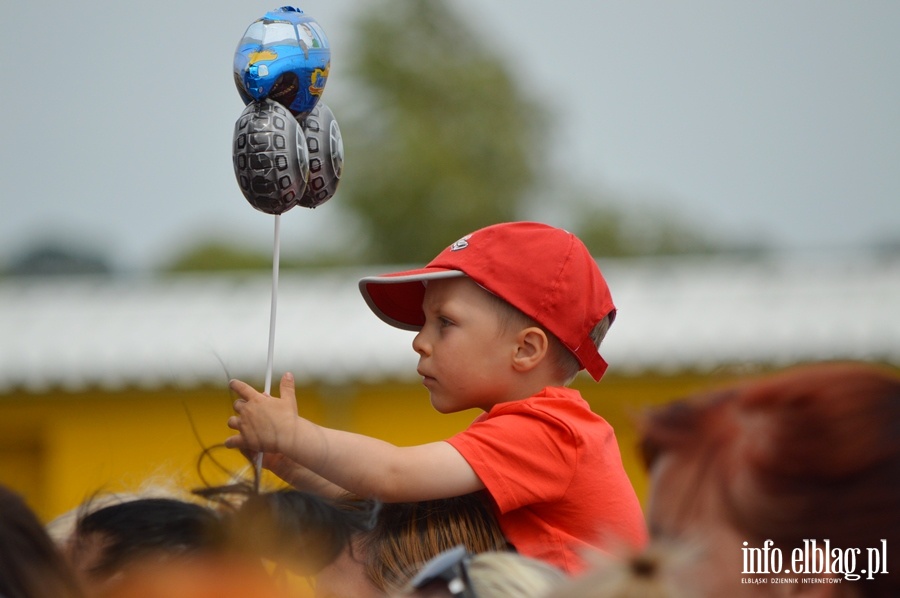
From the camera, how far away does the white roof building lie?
29.4 ft

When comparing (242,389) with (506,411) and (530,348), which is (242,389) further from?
(530,348)

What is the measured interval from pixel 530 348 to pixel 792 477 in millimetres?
1094

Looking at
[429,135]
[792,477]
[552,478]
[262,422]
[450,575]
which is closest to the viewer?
[792,477]

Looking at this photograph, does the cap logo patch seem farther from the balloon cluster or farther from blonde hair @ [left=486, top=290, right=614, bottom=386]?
the balloon cluster

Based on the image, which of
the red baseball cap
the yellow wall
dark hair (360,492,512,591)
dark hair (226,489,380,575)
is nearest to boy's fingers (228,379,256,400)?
dark hair (226,489,380,575)

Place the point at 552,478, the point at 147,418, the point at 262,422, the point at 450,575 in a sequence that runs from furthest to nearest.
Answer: the point at 147,418, the point at 552,478, the point at 262,422, the point at 450,575

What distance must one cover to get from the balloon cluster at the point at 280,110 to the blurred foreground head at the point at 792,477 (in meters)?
1.07

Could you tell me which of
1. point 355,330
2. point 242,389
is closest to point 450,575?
point 242,389

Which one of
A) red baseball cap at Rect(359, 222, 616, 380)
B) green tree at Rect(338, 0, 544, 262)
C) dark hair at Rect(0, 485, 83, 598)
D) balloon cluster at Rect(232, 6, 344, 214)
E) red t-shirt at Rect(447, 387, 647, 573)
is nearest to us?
dark hair at Rect(0, 485, 83, 598)

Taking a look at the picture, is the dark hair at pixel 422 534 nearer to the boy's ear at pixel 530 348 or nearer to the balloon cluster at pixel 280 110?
the boy's ear at pixel 530 348

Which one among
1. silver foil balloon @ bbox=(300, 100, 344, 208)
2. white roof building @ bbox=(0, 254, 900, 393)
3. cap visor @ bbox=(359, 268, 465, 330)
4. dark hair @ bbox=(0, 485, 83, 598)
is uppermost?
silver foil balloon @ bbox=(300, 100, 344, 208)

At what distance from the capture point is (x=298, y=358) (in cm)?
910

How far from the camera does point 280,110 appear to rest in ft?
7.35

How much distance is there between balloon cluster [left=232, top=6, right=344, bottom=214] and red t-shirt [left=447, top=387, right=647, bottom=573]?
0.57 meters
